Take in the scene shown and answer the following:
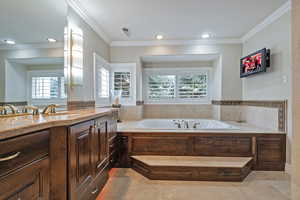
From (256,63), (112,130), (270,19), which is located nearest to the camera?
(112,130)

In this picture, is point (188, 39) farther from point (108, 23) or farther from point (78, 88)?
point (78, 88)

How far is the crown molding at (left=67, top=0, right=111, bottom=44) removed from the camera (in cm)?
237

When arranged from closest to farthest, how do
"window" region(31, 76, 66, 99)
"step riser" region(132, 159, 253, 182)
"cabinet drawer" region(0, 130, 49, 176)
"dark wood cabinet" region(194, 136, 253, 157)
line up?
1. "cabinet drawer" region(0, 130, 49, 176)
2. "window" region(31, 76, 66, 99)
3. "step riser" region(132, 159, 253, 182)
4. "dark wood cabinet" region(194, 136, 253, 157)

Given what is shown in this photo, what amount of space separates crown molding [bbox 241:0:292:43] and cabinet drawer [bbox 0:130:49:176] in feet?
11.0

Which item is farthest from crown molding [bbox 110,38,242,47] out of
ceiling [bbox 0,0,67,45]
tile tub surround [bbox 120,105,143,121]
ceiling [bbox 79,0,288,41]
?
ceiling [bbox 0,0,67,45]

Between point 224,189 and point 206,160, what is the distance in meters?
0.48

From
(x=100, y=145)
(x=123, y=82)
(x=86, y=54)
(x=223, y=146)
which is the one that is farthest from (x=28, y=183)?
(x=123, y=82)

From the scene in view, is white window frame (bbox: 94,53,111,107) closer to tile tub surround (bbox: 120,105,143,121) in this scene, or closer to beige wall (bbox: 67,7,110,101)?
beige wall (bbox: 67,7,110,101)

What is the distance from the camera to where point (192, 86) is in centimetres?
465

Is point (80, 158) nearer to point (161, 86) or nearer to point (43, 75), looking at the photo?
point (43, 75)

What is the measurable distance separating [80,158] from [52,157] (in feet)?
0.90

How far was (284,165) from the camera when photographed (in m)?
2.59

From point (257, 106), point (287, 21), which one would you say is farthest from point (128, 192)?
point (287, 21)

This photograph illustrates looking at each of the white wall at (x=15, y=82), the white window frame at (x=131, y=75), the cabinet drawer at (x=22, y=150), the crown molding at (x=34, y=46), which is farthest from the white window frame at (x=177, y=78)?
the cabinet drawer at (x=22, y=150)
